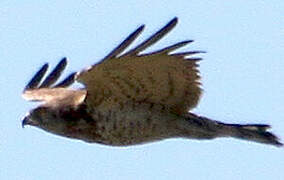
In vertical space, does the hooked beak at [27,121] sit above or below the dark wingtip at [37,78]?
below

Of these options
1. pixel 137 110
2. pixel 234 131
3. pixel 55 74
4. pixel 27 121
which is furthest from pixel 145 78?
pixel 55 74

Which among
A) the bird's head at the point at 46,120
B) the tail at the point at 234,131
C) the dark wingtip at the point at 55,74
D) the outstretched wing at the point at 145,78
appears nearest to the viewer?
the outstretched wing at the point at 145,78

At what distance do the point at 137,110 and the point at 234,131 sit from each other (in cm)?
96

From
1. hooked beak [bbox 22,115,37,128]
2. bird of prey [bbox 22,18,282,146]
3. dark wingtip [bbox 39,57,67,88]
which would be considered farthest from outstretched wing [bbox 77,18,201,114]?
dark wingtip [bbox 39,57,67,88]

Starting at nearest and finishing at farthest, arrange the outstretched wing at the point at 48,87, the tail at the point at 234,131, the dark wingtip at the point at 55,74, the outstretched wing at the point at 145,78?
the outstretched wing at the point at 145,78, the tail at the point at 234,131, the outstretched wing at the point at 48,87, the dark wingtip at the point at 55,74

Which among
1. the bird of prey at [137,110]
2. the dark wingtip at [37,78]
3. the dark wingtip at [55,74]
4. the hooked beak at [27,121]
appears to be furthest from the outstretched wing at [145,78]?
the dark wingtip at [37,78]

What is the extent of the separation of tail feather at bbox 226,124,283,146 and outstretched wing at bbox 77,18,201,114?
0.52 m

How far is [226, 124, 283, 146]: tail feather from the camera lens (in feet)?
43.8

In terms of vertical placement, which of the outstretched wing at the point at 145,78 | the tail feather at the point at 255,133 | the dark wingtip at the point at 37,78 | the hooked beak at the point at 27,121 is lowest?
the tail feather at the point at 255,133

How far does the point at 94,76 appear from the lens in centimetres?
1277

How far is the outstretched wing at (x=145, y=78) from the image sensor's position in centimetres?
1240

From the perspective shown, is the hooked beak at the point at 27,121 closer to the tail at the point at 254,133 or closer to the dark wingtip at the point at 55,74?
the dark wingtip at the point at 55,74

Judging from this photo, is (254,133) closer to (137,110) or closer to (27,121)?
(137,110)

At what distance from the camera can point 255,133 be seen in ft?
44.0
